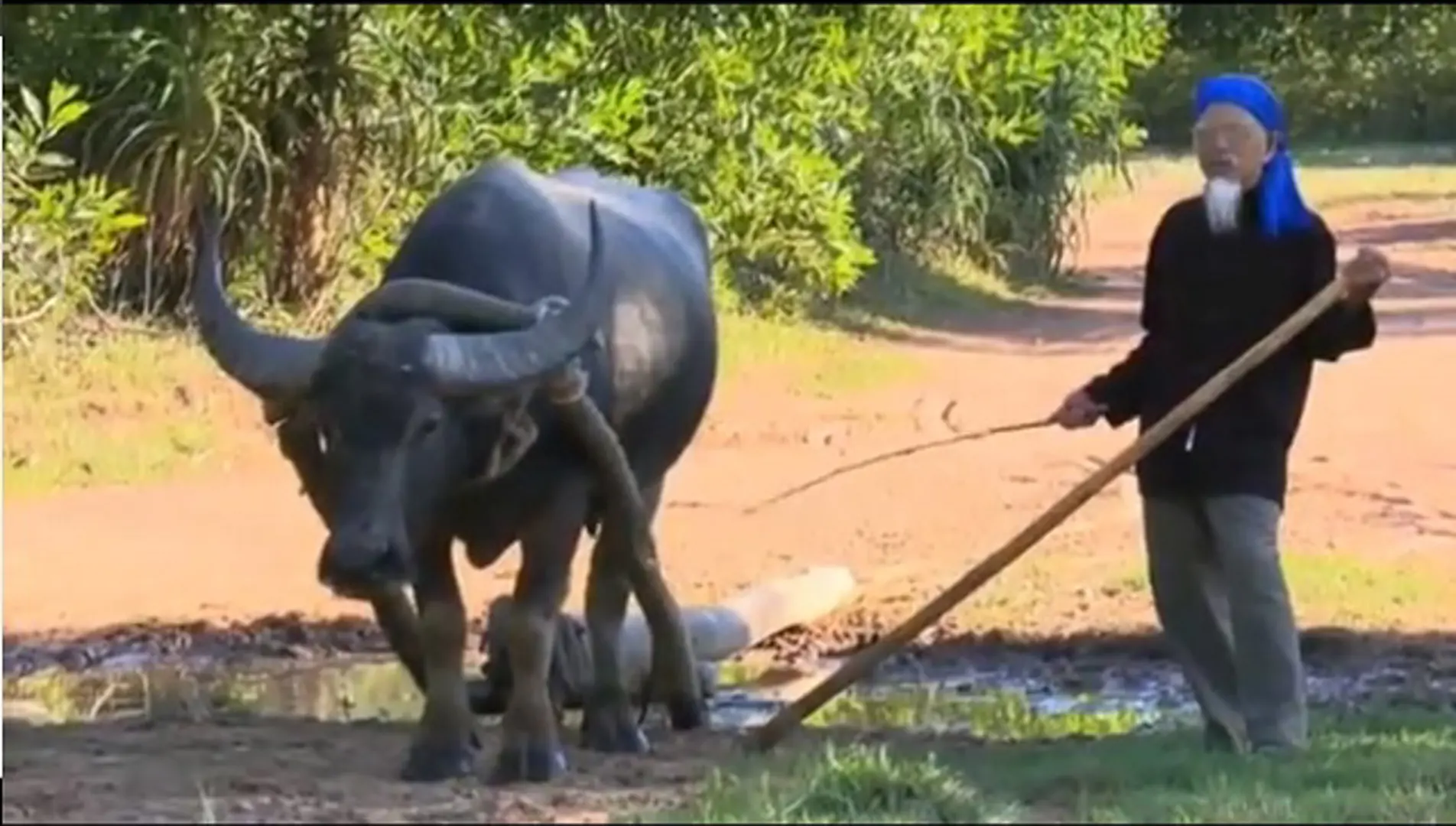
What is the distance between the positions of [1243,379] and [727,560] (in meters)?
7.01

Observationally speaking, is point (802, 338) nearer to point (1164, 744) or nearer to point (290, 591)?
point (290, 591)

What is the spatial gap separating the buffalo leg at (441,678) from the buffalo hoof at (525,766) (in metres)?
0.12

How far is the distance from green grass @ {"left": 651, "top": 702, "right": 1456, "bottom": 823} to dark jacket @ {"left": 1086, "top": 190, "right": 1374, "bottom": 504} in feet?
2.58

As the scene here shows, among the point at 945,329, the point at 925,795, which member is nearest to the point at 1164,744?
the point at 925,795

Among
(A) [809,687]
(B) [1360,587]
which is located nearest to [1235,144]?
(A) [809,687]

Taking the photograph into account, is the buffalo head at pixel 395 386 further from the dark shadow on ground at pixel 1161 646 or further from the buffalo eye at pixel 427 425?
the dark shadow on ground at pixel 1161 646

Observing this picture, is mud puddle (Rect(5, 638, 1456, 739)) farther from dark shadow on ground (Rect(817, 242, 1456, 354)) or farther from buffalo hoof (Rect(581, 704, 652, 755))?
dark shadow on ground (Rect(817, 242, 1456, 354))

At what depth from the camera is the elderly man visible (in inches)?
341

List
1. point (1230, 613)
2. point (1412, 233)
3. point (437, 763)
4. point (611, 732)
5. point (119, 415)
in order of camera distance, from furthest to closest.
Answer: point (1412, 233) < point (119, 415) < point (611, 732) < point (1230, 613) < point (437, 763)

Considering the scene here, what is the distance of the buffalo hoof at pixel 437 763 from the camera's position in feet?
27.7

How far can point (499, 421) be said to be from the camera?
817 centimetres

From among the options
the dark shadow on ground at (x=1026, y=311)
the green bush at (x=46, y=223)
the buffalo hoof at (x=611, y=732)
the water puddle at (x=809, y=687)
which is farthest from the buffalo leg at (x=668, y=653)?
the dark shadow on ground at (x=1026, y=311)

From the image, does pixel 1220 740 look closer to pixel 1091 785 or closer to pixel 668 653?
pixel 1091 785

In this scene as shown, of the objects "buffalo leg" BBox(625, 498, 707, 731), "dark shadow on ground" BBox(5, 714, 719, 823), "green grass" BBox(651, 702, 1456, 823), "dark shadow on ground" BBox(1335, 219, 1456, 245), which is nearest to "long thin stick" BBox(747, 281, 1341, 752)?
"green grass" BBox(651, 702, 1456, 823)
